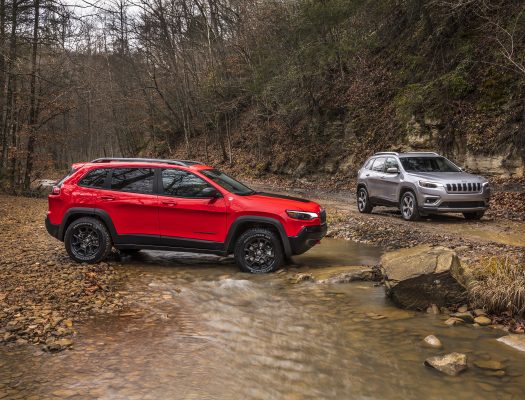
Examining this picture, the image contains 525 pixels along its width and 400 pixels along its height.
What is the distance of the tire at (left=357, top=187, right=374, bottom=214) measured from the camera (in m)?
14.3

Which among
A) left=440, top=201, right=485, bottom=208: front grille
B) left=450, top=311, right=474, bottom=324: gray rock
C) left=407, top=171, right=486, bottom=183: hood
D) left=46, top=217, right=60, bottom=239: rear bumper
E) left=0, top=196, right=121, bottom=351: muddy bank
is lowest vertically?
left=450, top=311, right=474, bottom=324: gray rock

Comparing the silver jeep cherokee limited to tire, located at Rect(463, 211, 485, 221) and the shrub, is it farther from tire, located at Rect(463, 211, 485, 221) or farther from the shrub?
the shrub

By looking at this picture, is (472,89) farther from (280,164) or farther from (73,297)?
(73,297)

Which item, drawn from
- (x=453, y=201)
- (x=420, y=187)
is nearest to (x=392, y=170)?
(x=420, y=187)

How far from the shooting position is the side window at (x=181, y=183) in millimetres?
8031

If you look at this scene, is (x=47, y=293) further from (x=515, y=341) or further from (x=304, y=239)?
(x=515, y=341)

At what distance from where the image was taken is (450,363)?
437 centimetres

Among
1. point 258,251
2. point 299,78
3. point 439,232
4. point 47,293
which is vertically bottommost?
point 47,293

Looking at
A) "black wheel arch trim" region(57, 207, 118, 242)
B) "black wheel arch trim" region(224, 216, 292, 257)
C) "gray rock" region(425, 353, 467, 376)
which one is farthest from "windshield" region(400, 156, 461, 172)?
"gray rock" region(425, 353, 467, 376)

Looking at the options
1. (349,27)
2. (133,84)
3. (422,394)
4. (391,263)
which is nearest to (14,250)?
(391,263)

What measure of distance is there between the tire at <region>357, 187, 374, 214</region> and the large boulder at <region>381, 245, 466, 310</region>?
7.79 meters

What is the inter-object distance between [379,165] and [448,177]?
2.50 metres

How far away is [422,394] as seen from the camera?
3.97 metres

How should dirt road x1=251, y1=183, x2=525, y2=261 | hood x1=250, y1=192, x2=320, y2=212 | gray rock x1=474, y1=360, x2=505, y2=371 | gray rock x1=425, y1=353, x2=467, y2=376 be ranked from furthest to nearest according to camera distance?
1. dirt road x1=251, y1=183, x2=525, y2=261
2. hood x1=250, y1=192, x2=320, y2=212
3. gray rock x1=474, y1=360, x2=505, y2=371
4. gray rock x1=425, y1=353, x2=467, y2=376
